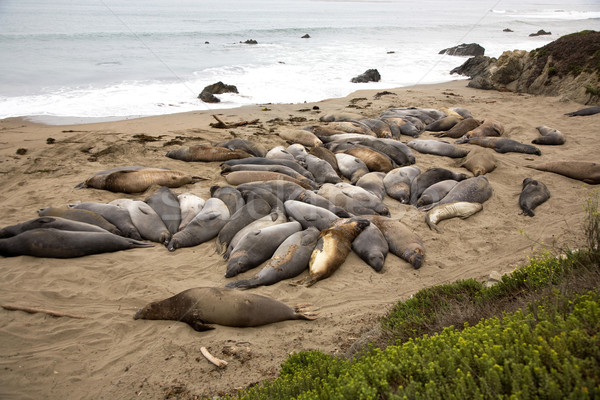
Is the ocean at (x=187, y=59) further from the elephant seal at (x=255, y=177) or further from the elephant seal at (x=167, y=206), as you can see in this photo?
the elephant seal at (x=167, y=206)

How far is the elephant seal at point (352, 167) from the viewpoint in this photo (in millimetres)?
7766

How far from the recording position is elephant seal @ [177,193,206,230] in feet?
20.3

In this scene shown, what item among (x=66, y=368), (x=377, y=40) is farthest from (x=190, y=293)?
(x=377, y=40)

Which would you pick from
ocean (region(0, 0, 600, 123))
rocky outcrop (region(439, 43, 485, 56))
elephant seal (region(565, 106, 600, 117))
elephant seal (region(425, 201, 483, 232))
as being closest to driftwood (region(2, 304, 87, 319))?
elephant seal (region(425, 201, 483, 232))

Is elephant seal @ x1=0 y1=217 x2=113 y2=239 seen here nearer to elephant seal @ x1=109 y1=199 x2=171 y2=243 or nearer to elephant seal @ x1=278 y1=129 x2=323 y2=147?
elephant seal @ x1=109 y1=199 x2=171 y2=243

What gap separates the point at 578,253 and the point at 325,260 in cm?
268

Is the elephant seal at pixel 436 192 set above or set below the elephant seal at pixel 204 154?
below

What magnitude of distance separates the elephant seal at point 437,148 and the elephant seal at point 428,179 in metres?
1.59

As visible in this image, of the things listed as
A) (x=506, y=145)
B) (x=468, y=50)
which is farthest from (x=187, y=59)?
(x=506, y=145)

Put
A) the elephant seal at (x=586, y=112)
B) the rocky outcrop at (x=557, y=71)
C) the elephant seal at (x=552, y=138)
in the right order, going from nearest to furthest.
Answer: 1. the elephant seal at (x=552, y=138)
2. the elephant seal at (x=586, y=112)
3. the rocky outcrop at (x=557, y=71)

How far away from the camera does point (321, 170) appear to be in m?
7.80

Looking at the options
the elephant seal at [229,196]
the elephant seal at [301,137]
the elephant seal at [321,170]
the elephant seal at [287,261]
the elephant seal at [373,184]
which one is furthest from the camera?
the elephant seal at [301,137]

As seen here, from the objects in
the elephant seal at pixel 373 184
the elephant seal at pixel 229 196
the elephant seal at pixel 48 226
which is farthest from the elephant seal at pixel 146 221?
the elephant seal at pixel 373 184

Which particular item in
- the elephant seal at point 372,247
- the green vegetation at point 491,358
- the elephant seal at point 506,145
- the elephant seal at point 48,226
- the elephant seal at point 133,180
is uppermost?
the green vegetation at point 491,358
